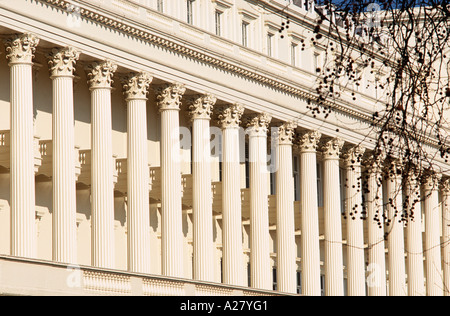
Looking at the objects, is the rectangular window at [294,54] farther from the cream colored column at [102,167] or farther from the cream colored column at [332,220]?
the cream colored column at [102,167]

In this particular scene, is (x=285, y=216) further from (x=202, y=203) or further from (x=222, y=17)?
(x=222, y=17)

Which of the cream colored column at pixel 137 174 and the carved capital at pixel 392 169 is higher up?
the cream colored column at pixel 137 174

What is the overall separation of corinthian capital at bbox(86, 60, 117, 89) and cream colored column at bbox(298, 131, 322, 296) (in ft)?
57.8

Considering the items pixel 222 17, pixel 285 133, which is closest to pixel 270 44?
pixel 285 133

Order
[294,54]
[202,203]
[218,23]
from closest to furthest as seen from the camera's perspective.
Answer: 1. [202,203]
2. [218,23]
3. [294,54]

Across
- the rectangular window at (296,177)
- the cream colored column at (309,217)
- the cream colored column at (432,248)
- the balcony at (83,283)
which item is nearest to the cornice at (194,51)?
the cream colored column at (309,217)

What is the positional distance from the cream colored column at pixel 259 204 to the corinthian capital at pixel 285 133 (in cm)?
148

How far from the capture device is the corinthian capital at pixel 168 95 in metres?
60.8

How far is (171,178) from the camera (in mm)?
60500

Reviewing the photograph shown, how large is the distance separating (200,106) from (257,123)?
17.3 ft

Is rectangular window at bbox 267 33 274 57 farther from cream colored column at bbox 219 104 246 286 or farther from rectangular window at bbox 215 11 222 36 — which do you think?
cream colored column at bbox 219 104 246 286

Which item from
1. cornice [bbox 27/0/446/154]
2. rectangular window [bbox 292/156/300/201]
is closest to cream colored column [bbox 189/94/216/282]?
cornice [bbox 27/0/446/154]

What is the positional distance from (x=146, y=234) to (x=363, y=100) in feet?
78.2

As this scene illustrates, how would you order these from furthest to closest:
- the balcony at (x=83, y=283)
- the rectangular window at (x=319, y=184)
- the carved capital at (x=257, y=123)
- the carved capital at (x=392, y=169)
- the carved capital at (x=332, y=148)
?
1. the rectangular window at (x=319, y=184)
2. the carved capital at (x=332, y=148)
3. the carved capital at (x=257, y=123)
4. the balcony at (x=83, y=283)
5. the carved capital at (x=392, y=169)
